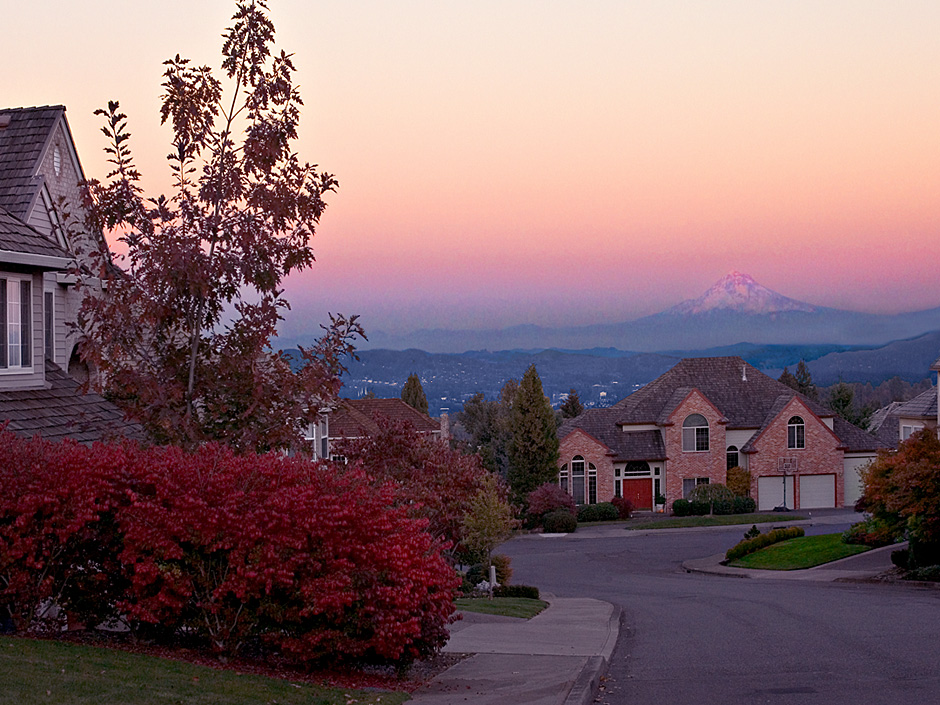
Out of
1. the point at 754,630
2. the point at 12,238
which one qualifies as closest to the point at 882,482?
the point at 754,630

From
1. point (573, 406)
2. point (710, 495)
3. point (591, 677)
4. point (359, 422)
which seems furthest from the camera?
point (573, 406)

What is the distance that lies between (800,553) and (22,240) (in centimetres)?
3120

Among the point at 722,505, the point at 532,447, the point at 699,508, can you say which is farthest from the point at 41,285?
the point at 722,505

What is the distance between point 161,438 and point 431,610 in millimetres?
4520

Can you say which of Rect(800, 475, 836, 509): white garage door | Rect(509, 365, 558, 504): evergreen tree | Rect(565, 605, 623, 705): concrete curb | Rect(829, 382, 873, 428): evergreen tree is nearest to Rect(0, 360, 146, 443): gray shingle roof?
Rect(565, 605, 623, 705): concrete curb

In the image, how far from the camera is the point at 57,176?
2388 centimetres

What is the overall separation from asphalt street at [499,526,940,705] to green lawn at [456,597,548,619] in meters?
2.27

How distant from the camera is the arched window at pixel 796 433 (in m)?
67.6

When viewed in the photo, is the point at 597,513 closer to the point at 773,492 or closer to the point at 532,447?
the point at 532,447

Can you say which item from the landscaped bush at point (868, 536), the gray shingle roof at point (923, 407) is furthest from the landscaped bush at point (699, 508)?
the landscaped bush at point (868, 536)

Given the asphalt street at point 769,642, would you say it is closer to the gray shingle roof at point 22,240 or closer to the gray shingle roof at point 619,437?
the gray shingle roof at point 22,240

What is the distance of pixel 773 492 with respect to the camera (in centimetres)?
6788

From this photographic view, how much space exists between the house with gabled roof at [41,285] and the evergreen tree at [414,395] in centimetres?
5676

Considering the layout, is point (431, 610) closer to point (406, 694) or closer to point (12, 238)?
point (406, 694)
